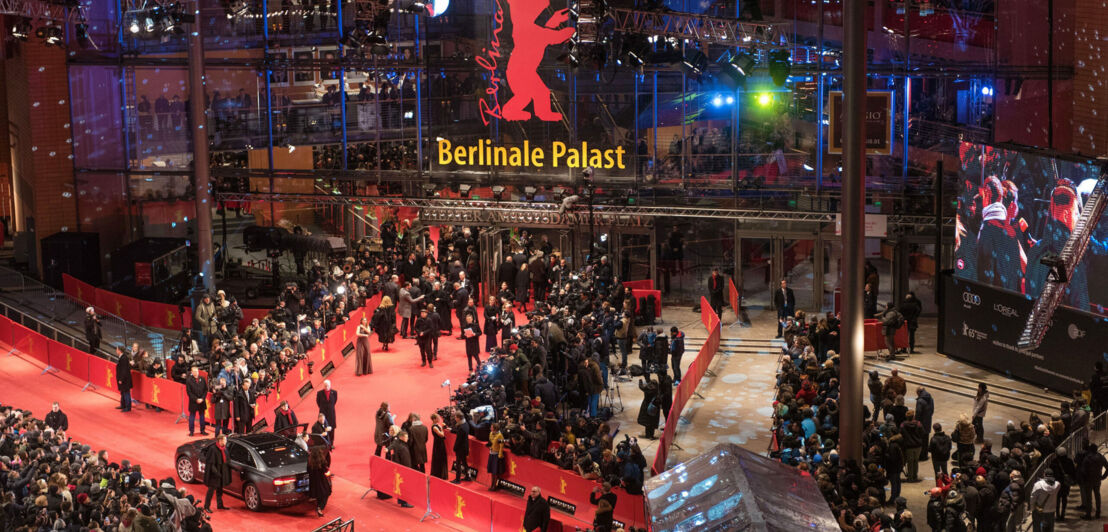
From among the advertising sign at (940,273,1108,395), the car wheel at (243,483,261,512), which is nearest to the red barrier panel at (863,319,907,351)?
the advertising sign at (940,273,1108,395)

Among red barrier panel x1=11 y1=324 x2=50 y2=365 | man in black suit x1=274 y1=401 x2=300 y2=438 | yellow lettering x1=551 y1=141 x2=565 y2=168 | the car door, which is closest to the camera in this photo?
the car door

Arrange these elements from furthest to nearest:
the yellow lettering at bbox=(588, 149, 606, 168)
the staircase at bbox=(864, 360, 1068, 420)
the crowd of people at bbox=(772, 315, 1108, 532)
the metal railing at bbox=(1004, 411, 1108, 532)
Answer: the yellow lettering at bbox=(588, 149, 606, 168), the staircase at bbox=(864, 360, 1068, 420), the metal railing at bbox=(1004, 411, 1108, 532), the crowd of people at bbox=(772, 315, 1108, 532)

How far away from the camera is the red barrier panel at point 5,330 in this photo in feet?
98.8

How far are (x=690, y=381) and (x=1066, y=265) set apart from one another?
7703 mm

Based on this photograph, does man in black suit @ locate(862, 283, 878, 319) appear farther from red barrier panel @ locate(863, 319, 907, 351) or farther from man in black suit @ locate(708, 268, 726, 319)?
man in black suit @ locate(708, 268, 726, 319)

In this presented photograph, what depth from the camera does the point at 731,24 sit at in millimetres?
29078

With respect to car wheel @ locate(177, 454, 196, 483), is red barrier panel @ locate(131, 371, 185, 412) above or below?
above

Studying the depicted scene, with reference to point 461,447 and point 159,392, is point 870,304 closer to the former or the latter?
point 461,447

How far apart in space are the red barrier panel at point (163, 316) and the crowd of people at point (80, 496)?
12336mm

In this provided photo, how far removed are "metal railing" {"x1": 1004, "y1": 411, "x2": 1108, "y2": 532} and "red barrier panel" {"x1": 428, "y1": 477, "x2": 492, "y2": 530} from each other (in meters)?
7.75

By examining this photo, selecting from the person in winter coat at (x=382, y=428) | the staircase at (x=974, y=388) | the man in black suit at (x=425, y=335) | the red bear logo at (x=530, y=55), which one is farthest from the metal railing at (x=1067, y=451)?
the red bear logo at (x=530, y=55)

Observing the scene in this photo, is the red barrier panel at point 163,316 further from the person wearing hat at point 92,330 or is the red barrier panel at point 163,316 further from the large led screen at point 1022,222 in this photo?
the large led screen at point 1022,222

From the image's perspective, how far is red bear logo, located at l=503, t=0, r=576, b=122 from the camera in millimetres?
33031

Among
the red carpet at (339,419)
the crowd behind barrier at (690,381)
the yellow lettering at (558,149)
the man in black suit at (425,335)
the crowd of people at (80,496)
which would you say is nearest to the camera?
the crowd of people at (80,496)
